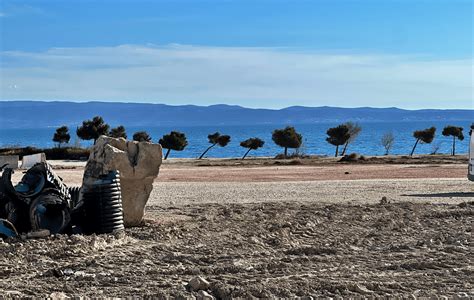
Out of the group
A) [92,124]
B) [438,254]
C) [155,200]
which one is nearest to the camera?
[438,254]

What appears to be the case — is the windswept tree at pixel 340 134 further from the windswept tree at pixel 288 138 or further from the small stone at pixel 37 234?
the small stone at pixel 37 234

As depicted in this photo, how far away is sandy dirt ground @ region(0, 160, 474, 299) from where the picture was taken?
10.0m

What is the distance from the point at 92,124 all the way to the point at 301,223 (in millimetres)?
44209

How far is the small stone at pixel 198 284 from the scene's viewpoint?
979 cm

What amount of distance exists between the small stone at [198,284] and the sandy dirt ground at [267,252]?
71mm

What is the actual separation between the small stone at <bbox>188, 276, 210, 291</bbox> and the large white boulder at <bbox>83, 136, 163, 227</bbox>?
21.5 ft

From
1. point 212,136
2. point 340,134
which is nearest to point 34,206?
point 212,136

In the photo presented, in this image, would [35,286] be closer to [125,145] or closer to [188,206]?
[125,145]

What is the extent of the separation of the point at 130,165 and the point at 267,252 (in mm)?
4411

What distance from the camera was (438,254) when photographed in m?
12.6

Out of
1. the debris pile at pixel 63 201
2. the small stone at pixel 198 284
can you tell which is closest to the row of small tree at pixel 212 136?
the debris pile at pixel 63 201

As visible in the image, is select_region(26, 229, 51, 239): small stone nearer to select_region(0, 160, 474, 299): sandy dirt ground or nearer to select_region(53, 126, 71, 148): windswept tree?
select_region(0, 160, 474, 299): sandy dirt ground

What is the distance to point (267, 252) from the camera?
13.1m

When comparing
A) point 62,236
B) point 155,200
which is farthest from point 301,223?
point 155,200
